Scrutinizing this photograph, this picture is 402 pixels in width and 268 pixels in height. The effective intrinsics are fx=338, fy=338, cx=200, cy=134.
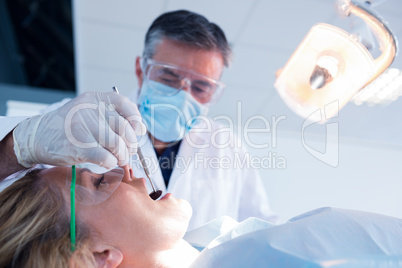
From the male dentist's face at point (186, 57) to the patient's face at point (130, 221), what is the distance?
81 cm

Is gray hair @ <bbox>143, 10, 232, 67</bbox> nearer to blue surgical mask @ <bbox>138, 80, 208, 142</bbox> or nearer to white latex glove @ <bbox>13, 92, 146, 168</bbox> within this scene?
blue surgical mask @ <bbox>138, 80, 208, 142</bbox>

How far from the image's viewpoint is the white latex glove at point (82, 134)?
3.12ft

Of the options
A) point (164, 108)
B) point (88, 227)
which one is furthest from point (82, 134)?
point (164, 108)

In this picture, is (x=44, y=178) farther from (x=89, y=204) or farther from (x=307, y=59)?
(x=307, y=59)

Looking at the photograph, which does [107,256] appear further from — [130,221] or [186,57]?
[186,57]

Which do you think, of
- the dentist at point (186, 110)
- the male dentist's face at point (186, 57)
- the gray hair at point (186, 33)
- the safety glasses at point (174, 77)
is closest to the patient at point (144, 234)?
the dentist at point (186, 110)

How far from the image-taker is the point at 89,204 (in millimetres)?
1056

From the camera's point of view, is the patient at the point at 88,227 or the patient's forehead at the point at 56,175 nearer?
the patient at the point at 88,227

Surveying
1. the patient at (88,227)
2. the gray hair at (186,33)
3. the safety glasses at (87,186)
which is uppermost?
the gray hair at (186,33)

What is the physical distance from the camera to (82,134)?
957 millimetres

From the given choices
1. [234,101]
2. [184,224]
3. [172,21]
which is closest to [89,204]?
[184,224]

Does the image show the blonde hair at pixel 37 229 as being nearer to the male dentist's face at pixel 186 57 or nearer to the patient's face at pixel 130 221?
the patient's face at pixel 130 221

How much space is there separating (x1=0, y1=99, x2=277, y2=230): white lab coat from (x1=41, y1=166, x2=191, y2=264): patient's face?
51 centimetres

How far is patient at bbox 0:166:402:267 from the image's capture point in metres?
0.79
